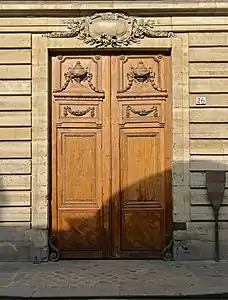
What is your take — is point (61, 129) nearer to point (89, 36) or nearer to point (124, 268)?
point (89, 36)

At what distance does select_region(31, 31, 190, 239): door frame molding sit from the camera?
893cm

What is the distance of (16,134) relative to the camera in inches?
354

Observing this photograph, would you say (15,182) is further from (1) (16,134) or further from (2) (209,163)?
(2) (209,163)

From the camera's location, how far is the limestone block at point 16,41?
29.8 ft

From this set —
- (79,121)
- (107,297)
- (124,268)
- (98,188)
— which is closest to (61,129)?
(79,121)

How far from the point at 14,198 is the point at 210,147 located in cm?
336

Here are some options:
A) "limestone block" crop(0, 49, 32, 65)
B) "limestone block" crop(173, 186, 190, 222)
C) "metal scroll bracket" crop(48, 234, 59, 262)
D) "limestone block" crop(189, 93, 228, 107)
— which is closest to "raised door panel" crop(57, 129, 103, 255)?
"metal scroll bracket" crop(48, 234, 59, 262)

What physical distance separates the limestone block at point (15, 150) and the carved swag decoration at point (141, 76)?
185 centimetres

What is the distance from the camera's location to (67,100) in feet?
30.2

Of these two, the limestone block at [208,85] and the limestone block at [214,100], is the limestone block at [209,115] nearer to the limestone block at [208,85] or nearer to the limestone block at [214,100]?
the limestone block at [214,100]

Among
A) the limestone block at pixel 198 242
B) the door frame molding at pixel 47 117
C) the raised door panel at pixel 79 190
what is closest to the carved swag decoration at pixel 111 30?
the door frame molding at pixel 47 117

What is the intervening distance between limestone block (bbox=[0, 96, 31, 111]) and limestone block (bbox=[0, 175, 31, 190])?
3.73 ft

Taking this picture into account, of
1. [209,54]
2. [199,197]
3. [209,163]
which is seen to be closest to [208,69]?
[209,54]

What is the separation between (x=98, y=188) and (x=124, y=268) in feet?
4.81
